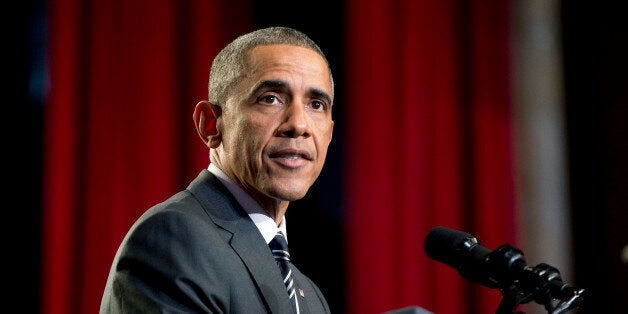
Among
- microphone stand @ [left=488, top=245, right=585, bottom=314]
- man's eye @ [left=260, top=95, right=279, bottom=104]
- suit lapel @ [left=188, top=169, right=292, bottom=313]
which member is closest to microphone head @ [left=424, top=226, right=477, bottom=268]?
microphone stand @ [left=488, top=245, right=585, bottom=314]

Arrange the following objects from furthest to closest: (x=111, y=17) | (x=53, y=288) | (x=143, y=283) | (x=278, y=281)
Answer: (x=111, y=17)
(x=53, y=288)
(x=278, y=281)
(x=143, y=283)

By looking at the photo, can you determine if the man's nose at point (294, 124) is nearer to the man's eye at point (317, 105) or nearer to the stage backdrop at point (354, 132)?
the man's eye at point (317, 105)

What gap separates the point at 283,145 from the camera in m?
1.69

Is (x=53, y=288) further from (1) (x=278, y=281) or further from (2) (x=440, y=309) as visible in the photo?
(2) (x=440, y=309)

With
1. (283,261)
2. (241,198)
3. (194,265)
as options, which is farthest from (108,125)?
(194,265)

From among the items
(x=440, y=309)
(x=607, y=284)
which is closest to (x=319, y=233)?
(x=440, y=309)

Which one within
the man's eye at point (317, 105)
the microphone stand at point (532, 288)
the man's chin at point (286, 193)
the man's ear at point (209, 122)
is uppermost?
the man's eye at point (317, 105)

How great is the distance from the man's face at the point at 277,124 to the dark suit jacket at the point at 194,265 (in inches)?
5.0

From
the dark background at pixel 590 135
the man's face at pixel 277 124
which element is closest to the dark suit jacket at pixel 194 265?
the man's face at pixel 277 124

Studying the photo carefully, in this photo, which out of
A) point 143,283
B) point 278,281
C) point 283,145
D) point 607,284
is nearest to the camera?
point 143,283

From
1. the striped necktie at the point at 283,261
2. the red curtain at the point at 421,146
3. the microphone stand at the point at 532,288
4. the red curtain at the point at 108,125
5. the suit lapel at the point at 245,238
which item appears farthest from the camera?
the red curtain at the point at 421,146

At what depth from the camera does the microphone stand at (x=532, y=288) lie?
1.14 metres

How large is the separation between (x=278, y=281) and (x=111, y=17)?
163cm

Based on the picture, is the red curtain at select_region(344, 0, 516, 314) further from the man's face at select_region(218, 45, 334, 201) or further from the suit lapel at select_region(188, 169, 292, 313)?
the suit lapel at select_region(188, 169, 292, 313)
